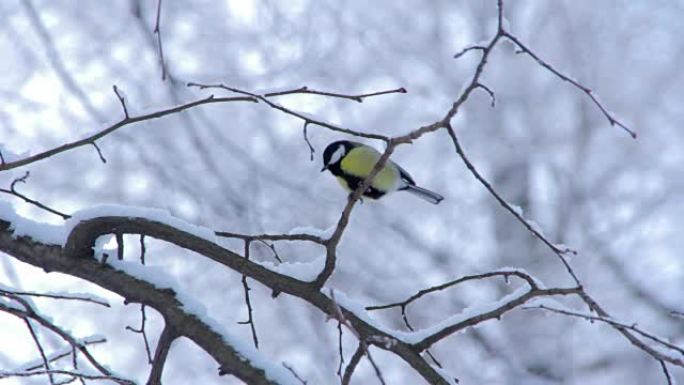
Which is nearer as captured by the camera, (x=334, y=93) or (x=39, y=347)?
(x=334, y=93)

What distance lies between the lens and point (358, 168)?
4285mm

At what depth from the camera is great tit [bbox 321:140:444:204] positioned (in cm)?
428

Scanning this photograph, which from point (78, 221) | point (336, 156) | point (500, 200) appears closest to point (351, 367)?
point (500, 200)

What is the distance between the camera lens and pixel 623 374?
19.8ft

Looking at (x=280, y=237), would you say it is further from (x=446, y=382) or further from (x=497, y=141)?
(x=497, y=141)

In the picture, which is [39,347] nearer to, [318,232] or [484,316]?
[318,232]

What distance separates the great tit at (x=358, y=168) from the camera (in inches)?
169

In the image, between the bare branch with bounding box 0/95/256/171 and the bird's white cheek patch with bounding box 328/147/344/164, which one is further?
the bird's white cheek patch with bounding box 328/147/344/164

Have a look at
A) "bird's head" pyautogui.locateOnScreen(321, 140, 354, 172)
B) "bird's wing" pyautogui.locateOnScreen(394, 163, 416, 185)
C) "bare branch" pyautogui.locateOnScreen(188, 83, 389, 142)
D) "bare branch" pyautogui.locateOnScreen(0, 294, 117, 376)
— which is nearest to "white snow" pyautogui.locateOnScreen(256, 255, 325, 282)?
"bare branch" pyautogui.locateOnScreen(188, 83, 389, 142)

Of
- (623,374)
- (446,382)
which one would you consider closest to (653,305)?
(623,374)

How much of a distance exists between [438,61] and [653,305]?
248cm

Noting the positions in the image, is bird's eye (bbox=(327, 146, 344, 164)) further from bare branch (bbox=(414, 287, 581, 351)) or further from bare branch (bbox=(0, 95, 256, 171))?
bare branch (bbox=(414, 287, 581, 351))

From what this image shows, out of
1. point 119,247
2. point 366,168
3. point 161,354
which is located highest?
point 366,168

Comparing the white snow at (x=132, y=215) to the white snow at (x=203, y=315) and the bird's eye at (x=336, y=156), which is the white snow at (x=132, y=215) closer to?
the white snow at (x=203, y=315)
